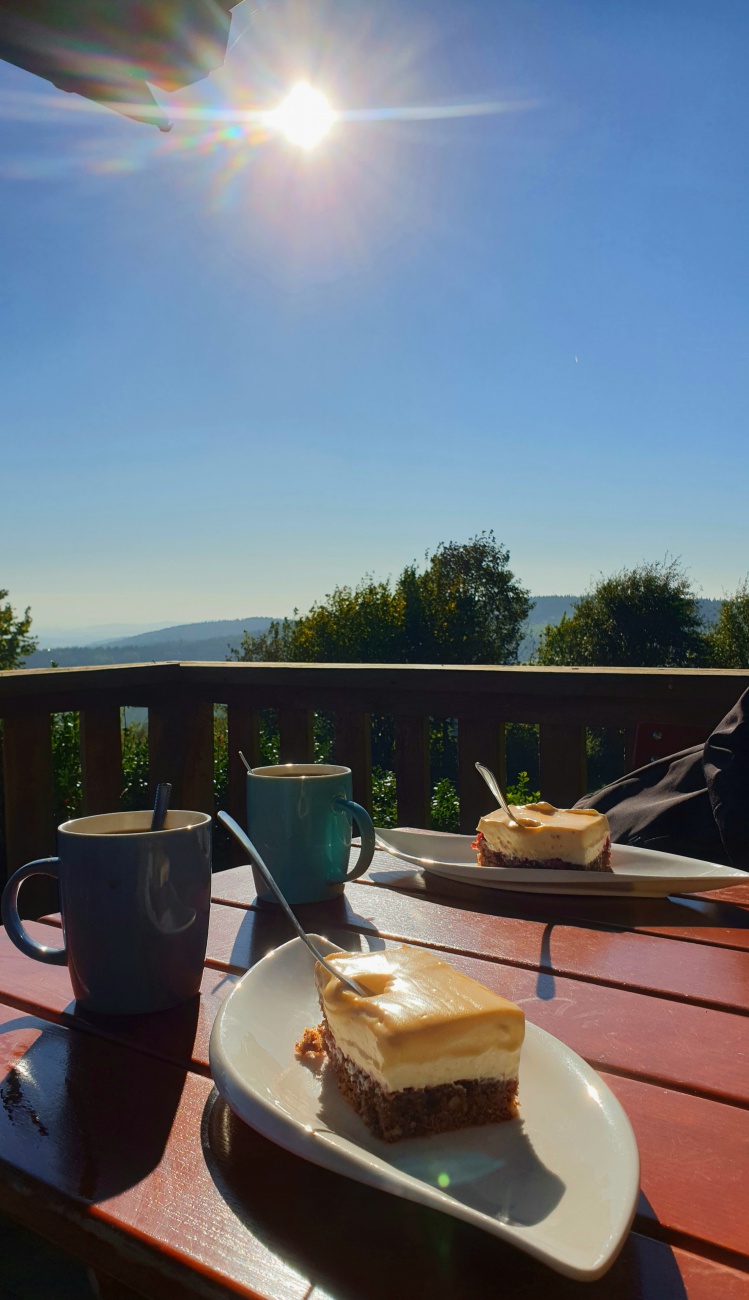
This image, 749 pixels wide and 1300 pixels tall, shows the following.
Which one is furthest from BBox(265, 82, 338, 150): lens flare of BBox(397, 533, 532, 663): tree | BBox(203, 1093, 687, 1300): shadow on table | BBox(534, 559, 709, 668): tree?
BBox(534, 559, 709, 668): tree

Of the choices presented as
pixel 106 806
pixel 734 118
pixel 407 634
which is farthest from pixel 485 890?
pixel 407 634

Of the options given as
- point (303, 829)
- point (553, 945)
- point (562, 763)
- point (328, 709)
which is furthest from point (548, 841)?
point (328, 709)

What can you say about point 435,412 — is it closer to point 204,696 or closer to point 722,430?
point 722,430

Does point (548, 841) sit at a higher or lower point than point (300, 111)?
lower

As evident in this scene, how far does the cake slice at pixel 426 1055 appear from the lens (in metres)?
0.45

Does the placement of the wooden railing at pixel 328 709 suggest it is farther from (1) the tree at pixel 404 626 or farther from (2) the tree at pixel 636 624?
(2) the tree at pixel 636 624

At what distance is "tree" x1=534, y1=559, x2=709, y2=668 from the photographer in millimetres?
36656

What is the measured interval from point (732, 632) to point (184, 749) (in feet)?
130

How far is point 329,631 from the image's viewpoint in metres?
31.2

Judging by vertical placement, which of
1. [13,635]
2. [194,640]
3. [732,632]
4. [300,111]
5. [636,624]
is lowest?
[732,632]

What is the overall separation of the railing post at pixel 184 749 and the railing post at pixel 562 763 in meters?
1.07

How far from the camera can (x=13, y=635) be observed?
25453mm

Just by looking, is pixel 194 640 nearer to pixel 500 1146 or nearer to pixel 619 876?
pixel 619 876

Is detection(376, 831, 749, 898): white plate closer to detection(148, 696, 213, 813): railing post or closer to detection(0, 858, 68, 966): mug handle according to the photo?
detection(0, 858, 68, 966): mug handle
